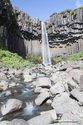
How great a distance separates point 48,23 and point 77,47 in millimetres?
10173

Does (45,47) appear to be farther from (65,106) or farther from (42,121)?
(42,121)

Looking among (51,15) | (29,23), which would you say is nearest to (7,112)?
(29,23)

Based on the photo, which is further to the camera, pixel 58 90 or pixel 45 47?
pixel 45 47

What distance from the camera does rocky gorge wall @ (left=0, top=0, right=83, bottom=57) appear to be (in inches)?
774

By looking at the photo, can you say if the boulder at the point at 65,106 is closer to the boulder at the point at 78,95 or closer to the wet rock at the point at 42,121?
the boulder at the point at 78,95

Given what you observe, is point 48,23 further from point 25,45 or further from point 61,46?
point 25,45

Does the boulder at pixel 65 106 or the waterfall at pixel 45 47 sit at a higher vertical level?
the waterfall at pixel 45 47

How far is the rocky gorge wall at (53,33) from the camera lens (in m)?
19.7

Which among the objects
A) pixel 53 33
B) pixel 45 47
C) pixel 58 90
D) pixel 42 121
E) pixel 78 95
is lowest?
pixel 42 121

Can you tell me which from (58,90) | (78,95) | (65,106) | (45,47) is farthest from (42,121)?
(45,47)

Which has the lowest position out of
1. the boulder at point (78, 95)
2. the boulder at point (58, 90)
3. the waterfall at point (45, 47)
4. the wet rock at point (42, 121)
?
the wet rock at point (42, 121)

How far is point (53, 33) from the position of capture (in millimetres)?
22484

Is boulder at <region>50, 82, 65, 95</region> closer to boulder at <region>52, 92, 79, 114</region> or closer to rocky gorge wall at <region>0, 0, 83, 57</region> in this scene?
boulder at <region>52, 92, 79, 114</region>

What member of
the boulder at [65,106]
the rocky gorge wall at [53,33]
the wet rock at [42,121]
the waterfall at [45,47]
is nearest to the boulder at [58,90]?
the boulder at [65,106]
